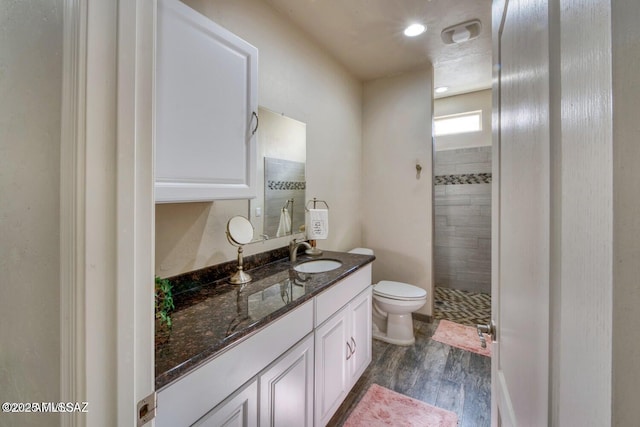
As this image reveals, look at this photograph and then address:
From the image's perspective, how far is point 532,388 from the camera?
50cm

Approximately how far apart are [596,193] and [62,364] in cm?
79

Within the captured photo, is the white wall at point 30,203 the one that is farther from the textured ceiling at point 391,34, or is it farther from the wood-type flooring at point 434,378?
the textured ceiling at point 391,34

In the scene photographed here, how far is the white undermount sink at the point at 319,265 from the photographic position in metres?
1.90

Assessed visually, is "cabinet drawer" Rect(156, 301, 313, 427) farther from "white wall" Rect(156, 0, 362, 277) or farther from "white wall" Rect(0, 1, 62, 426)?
"white wall" Rect(156, 0, 362, 277)

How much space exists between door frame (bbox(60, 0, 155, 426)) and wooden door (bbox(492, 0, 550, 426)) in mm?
687

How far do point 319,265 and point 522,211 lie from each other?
151cm

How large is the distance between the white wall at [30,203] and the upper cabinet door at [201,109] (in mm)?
383

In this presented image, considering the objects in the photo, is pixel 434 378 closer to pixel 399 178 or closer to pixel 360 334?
pixel 360 334

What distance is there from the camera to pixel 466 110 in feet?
11.7


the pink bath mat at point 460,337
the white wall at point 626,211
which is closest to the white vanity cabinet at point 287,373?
the white wall at point 626,211

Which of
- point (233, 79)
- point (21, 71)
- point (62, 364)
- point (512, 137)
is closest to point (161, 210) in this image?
point (233, 79)

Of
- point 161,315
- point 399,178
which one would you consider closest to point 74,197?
point 161,315

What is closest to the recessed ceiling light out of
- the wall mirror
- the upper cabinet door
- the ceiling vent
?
the ceiling vent

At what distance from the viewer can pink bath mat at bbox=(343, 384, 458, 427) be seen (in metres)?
1.59
